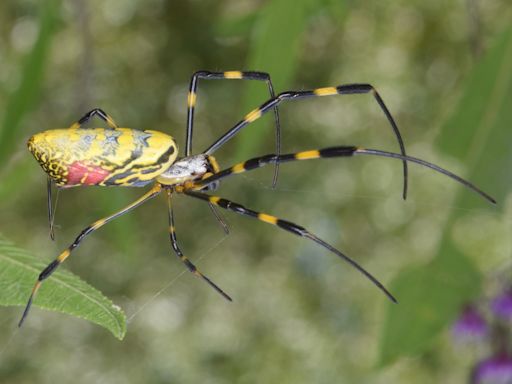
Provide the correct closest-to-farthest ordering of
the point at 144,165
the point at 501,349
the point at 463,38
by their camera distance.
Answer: the point at 144,165 < the point at 501,349 < the point at 463,38

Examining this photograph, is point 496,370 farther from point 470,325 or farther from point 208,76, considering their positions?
point 208,76

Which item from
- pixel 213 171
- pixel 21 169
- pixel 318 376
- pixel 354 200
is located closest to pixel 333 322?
pixel 318 376

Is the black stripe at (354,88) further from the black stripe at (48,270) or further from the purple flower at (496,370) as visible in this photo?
the purple flower at (496,370)

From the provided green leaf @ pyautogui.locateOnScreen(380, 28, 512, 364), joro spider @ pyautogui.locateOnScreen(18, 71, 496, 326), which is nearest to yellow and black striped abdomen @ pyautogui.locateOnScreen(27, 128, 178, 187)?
joro spider @ pyautogui.locateOnScreen(18, 71, 496, 326)

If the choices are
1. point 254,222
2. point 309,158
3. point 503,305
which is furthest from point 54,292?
point 254,222

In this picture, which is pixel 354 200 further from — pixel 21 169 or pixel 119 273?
pixel 21 169

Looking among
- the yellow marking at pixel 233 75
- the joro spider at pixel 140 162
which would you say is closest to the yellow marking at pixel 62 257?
the joro spider at pixel 140 162

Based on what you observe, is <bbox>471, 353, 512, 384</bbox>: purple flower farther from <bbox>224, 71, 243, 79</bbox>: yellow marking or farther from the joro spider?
<bbox>224, 71, 243, 79</bbox>: yellow marking
